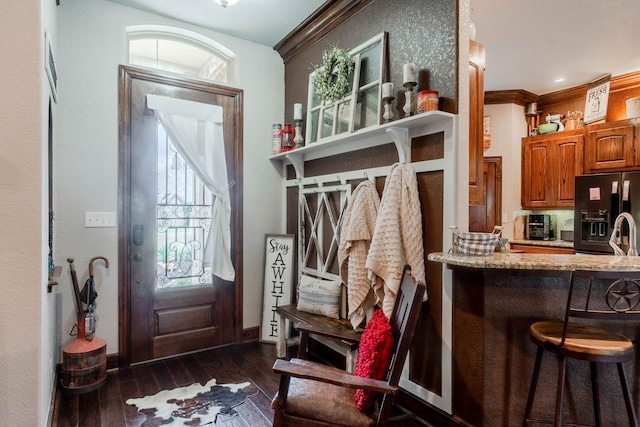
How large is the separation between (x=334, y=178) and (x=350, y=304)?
108 centimetres

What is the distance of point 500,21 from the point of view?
302 centimetres

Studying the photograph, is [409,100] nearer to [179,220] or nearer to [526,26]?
[526,26]

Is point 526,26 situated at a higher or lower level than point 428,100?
higher

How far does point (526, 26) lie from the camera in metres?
3.10

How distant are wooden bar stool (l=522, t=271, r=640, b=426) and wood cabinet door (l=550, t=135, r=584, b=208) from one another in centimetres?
316

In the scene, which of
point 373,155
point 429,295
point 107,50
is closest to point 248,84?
point 107,50

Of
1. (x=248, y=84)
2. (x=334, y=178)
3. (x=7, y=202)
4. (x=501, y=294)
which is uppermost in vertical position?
(x=248, y=84)

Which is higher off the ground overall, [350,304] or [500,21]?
[500,21]

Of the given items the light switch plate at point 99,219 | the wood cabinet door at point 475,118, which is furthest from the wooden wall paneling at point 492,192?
the light switch plate at point 99,219

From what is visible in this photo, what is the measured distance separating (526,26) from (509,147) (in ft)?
6.78

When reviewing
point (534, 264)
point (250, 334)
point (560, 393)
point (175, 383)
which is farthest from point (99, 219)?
point (560, 393)

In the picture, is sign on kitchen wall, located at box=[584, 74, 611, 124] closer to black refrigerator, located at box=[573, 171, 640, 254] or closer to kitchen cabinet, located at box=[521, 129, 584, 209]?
kitchen cabinet, located at box=[521, 129, 584, 209]

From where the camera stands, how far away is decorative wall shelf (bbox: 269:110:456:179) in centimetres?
211

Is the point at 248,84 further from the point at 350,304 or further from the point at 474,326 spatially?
the point at 474,326
